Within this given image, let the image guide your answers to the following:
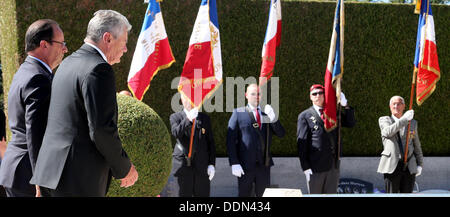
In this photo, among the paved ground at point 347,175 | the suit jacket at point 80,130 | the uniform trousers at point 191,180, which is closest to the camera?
the suit jacket at point 80,130

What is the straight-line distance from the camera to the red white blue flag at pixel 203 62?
5.14m

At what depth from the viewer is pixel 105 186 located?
7.83 feet

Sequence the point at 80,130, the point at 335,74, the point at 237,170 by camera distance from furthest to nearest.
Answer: the point at 335,74, the point at 237,170, the point at 80,130

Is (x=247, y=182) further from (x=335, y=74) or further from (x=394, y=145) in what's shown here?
(x=394, y=145)

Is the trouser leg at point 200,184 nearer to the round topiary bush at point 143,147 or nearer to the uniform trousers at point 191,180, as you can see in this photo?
the uniform trousers at point 191,180

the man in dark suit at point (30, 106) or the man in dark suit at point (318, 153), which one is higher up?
the man in dark suit at point (30, 106)

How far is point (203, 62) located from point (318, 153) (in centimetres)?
179

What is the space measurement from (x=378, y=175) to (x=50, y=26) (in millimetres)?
6565

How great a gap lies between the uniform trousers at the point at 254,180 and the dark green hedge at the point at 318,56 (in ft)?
7.97

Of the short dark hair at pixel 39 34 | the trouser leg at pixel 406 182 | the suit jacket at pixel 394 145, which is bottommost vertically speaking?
the trouser leg at pixel 406 182

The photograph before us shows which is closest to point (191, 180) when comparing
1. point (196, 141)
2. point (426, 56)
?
point (196, 141)

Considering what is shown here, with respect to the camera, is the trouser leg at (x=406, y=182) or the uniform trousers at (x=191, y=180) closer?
the uniform trousers at (x=191, y=180)

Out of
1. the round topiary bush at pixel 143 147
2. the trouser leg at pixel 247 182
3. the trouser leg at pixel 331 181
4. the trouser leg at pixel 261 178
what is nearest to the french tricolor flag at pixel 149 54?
the round topiary bush at pixel 143 147

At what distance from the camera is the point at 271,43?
18.4ft
